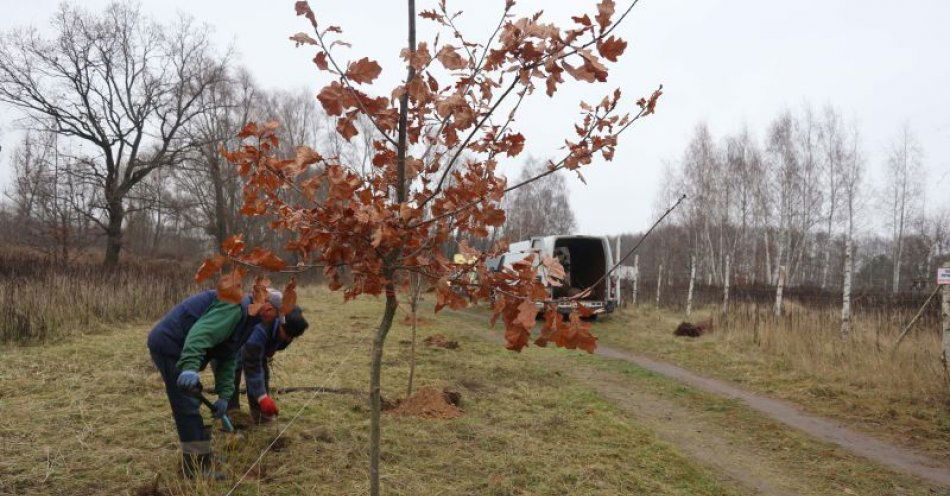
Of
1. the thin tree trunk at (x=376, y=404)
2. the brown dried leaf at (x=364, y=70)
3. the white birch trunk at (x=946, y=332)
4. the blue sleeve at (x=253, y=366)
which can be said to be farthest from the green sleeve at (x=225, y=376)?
the white birch trunk at (x=946, y=332)

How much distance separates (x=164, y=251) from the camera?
124ft

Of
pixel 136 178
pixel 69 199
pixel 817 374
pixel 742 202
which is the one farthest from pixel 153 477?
pixel 742 202

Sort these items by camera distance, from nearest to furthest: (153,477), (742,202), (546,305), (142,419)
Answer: (546,305)
(153,477)
(142,419)
(742,202)

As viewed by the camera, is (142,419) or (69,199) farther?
(69,199)

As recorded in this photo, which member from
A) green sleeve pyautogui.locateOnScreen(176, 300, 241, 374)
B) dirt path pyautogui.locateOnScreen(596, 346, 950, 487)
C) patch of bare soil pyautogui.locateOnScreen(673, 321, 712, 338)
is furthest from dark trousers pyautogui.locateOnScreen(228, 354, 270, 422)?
patch of bare soil pyautogui.locateOnScreen(673, 321, 712, 338)

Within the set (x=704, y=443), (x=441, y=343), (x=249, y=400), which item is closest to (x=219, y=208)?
(x=441, y=343)

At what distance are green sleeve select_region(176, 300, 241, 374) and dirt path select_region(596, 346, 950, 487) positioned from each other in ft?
17.6

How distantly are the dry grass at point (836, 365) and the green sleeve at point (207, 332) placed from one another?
6.03 m

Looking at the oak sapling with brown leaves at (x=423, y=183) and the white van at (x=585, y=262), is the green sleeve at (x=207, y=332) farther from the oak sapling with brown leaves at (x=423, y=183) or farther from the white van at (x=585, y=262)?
the white van at (x=585, y=262)

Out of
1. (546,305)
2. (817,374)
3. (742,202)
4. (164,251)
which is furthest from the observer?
(164,251)

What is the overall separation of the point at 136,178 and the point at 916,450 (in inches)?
1042

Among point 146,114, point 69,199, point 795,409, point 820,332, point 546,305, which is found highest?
point 146,114

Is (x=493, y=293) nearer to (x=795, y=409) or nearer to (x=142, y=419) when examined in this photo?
(x=142, y=419)

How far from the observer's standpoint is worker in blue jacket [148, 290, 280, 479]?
3.17 metres
